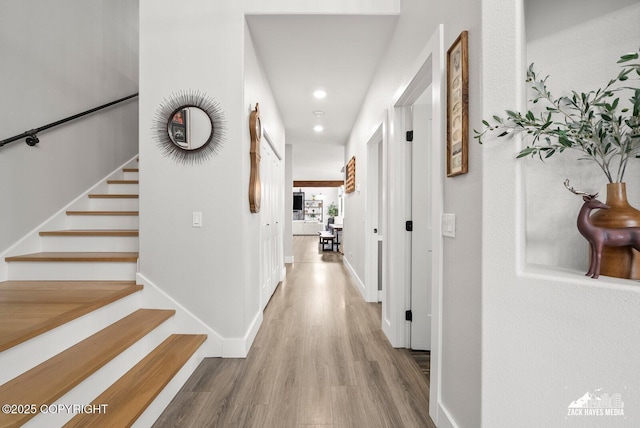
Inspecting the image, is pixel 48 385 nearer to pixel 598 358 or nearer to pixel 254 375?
pixel 254 375

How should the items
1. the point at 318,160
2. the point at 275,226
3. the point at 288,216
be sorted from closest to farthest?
the point at 275,226 < the point at 288,216 < the point at 318,160

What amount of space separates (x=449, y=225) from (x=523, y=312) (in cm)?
49

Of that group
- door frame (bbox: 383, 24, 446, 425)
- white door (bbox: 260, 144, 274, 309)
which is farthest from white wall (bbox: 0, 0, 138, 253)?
door frame (bbox: 383, 24, 446, 425)

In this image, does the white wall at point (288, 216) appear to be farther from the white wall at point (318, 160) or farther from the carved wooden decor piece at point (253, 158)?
the carved wooden decor piece at point (253, 158)

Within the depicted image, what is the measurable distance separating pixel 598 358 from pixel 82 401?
209cm

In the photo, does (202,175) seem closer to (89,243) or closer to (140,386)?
(89,243)

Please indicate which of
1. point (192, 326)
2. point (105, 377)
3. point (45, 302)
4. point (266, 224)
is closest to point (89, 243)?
point (45, 302)

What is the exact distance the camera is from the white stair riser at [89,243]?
2.54 metres

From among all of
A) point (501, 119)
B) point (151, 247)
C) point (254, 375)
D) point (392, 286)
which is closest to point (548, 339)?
point (501, 119)

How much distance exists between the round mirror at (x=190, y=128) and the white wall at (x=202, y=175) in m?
0.16

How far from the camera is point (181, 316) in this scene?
234cm

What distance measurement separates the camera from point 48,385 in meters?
1.26

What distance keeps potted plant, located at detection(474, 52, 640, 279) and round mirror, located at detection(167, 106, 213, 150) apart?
1917 mm

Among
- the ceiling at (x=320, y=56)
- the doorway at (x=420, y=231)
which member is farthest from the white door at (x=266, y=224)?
the doorway at (x=420, y=231)
